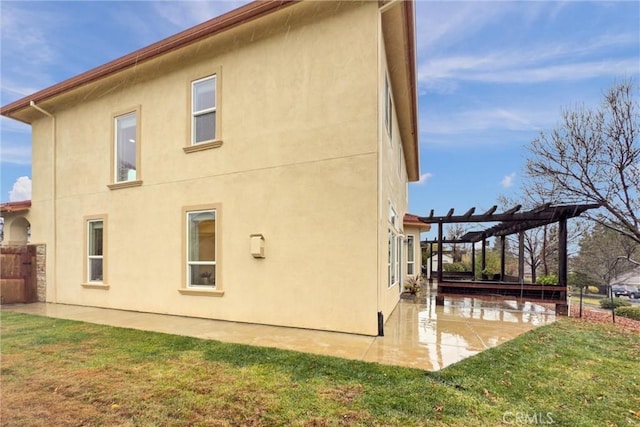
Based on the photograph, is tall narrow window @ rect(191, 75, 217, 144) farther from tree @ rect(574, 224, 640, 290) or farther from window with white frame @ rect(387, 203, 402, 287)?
tree @ rect(574, 224, 640, 290)

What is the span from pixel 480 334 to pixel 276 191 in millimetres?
5125

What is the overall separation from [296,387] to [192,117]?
707 centimetres

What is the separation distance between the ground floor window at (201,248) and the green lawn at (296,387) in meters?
2.46

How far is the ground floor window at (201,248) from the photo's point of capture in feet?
26.1

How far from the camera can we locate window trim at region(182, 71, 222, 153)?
7.88 m

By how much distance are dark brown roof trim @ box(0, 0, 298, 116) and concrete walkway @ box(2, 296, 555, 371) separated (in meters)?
6.53

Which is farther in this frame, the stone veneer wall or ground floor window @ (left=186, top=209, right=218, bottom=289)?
the stone veneer wall

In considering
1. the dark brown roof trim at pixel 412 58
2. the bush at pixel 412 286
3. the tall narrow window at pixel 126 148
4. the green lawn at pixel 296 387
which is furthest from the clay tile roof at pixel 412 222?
the tall narrow window at pixel 126 148

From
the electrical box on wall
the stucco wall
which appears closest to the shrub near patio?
the stucco wall

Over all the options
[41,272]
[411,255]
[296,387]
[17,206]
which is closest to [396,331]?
[296,387]

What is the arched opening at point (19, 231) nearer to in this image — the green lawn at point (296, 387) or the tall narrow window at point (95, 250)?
the tall narrow window at point (95, 250)

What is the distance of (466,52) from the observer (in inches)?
599

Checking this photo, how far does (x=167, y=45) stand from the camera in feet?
25.7

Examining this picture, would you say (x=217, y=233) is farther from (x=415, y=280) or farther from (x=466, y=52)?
(x=466, y=52)
